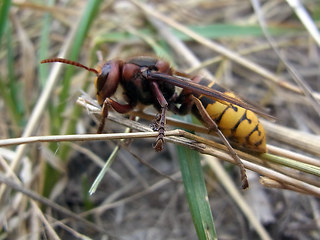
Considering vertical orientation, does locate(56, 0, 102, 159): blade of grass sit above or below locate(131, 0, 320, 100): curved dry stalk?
below

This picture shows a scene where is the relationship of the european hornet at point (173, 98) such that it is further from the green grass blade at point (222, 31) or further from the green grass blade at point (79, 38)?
the green grass blade at point (222, 31)

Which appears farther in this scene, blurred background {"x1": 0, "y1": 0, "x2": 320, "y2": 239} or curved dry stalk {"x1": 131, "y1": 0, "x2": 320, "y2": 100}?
curved dry stalk {"x1": 131, "y1": 0, "x2": 320, "y2": 100}

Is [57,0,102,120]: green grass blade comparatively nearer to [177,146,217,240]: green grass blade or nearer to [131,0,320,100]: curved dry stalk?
[131,0,320,100]: curved dry stalk

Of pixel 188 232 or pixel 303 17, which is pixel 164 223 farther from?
pixel 303 17

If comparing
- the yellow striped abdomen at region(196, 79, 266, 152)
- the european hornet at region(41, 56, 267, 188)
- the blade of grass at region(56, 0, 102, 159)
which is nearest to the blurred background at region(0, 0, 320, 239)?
the blade of grass at region(56, 0, 102, 159)

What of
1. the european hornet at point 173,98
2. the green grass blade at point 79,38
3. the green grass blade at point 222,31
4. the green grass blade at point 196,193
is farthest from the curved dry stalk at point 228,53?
the green grass blade at point 196,193

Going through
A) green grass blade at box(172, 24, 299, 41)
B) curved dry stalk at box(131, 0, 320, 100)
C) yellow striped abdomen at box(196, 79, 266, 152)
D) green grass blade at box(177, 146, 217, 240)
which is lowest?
green grass blade at box(177, 146, 217, 240)

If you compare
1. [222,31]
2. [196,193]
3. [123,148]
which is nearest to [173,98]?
[123,148]

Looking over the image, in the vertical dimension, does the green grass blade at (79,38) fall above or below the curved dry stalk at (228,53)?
below
